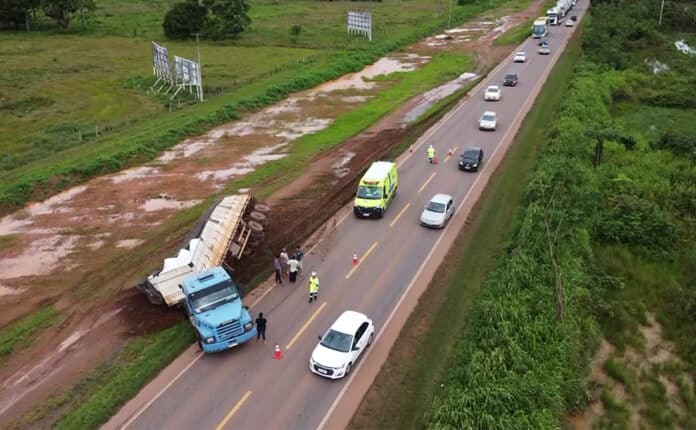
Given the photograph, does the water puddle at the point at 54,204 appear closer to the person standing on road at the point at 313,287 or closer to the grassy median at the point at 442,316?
the person standing on road at the point at 313,287

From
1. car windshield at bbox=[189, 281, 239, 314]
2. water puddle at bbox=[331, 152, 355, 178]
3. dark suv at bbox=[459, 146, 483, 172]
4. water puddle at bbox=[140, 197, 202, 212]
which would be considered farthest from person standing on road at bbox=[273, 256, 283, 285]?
dark suv at bbox=[459, 146, 483, 172]

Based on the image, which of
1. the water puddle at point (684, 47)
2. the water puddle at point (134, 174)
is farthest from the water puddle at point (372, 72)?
the water puddle at point (684, 47)

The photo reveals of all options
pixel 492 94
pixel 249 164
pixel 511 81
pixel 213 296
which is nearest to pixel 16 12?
pixel 249 164

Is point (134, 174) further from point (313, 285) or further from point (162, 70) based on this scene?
point (162, 70)

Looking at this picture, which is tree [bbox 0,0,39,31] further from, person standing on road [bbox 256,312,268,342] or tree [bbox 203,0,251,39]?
person standing on road [bbox 256,312,268,342]

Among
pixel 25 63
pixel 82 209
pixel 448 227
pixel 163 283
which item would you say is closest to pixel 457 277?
pixel 448 227
